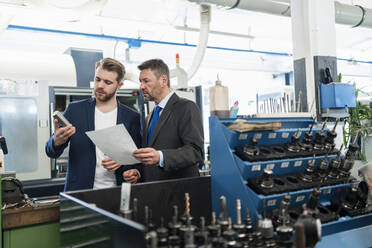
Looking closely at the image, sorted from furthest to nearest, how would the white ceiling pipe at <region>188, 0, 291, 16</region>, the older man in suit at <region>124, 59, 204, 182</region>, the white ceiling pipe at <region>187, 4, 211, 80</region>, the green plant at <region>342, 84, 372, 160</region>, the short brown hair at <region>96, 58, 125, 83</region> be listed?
the white ceiling pipe at <region>187, 4, 211, 80</region>
the white ceiling pipe at <region>188, 0, 291, 16</region>
the green plant at <region>342, 84, 372, 160</region>
the short brown hair at <region>96, 58, 125, 83</region>
the older man in suit at <region>124, 59, 204, 182</region>

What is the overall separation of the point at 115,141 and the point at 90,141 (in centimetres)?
36

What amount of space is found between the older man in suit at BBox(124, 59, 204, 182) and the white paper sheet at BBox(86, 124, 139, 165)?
14 centimetres

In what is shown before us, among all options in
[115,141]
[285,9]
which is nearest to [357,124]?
[285,9]

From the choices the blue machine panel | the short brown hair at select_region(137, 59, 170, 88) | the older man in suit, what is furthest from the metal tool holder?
the blue machine panel

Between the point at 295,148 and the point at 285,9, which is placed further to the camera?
the point at 285,9

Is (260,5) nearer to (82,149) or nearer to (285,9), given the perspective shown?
(285,9)

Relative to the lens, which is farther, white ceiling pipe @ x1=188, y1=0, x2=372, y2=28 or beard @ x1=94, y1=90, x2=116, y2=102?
white ceiling pipe @ x1=188, y1=0, x2=372, y2=28

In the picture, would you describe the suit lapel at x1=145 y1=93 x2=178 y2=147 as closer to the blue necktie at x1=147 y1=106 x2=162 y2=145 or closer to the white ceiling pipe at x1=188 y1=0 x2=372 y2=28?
the blue necktie at x1=147 y1=106 x2=162 y2=145

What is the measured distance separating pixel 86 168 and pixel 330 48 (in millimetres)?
1982

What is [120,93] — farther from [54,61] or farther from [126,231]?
[126,231]

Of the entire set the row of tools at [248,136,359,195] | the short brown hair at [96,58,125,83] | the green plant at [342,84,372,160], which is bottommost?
the row of tools at [248,136,359,195]

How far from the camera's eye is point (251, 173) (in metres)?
1.33

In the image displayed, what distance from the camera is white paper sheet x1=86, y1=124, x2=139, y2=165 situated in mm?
1322

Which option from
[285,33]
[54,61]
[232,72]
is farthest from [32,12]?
[232,72]
